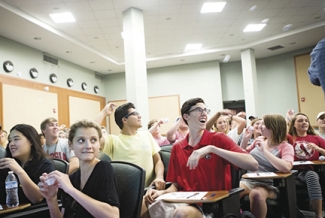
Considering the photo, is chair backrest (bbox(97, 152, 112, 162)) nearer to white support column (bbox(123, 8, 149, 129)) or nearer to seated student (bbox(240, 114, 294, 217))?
seated student (bbox(240, 114, 294, 217))

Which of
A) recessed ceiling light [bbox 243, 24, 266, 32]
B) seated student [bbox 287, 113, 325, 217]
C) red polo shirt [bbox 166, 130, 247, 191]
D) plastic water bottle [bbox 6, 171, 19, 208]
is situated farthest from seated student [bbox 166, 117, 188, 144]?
recessed ceiling light [bbox 243, 24, 266, 32]

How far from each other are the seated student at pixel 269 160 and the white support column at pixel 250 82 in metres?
6.56

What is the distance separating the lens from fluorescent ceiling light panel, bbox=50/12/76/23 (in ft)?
20.8

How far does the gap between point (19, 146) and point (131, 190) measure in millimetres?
1068

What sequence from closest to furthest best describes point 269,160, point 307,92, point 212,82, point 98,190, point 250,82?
1. point 98,190
2. point 269,160
3. point 250,82
4. point 307,92
5. point 212,82

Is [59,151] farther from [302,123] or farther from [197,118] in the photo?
[302,123]

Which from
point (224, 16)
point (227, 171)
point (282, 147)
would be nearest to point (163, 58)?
point (224, 16)

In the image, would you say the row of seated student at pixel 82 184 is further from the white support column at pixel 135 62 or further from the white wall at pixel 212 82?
the white wall at pixel 212 82

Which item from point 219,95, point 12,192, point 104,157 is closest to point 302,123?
point 104,157

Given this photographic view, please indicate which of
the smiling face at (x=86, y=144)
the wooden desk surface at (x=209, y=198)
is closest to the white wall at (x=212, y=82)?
the smiling face at (x=86, y=144)

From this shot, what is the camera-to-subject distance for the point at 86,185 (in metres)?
1.65

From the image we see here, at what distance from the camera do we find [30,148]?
2320 mm

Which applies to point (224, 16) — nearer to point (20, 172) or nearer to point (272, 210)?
point (272, 210)

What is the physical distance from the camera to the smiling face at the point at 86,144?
1702mm
